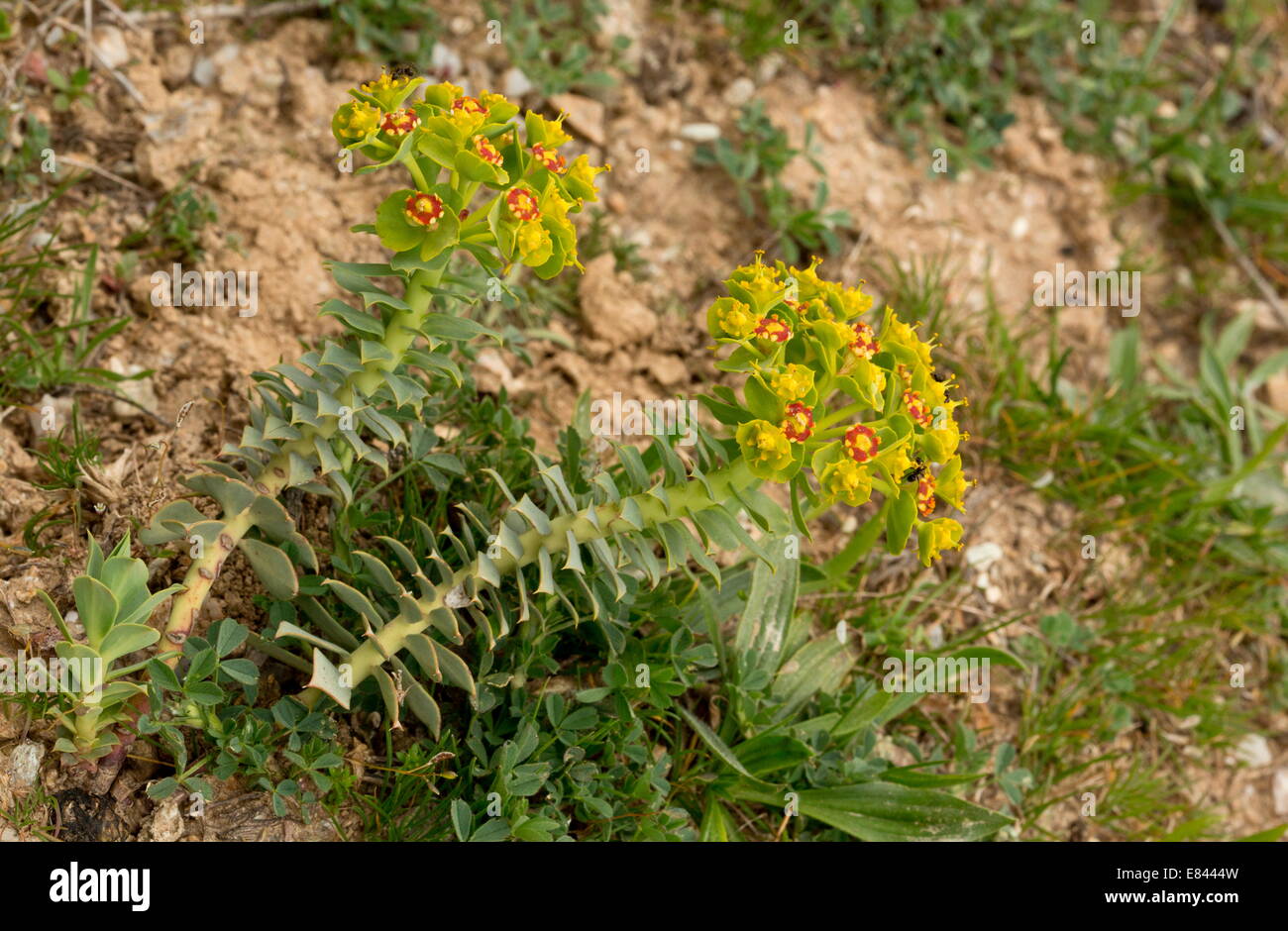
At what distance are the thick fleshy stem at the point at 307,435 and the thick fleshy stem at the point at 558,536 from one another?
0.38m

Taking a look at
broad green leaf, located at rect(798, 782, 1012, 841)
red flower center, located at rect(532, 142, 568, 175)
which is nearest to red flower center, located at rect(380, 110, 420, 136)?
red flower center, located at rect(532, 142, 568, 175)

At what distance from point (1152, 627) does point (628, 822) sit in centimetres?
227

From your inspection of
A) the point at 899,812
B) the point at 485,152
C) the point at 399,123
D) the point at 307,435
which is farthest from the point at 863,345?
the point at 899,812

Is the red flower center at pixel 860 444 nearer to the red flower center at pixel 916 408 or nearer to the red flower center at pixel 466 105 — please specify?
the red flower center at pixel 916 408

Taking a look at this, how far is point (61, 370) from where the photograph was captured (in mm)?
3242

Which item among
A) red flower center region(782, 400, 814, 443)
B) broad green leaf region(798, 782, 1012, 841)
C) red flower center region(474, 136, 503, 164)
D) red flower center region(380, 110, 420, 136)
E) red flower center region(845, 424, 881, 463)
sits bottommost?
broad green leaf region(798, 782, 1012, 841)

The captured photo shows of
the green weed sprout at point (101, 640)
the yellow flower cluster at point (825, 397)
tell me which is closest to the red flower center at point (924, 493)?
the yellow flower cluster at point (825, 397)

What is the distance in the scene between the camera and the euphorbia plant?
2.40m

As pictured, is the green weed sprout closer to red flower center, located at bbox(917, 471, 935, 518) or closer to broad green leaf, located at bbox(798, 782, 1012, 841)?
red flower center, located at bbox(917, 471, 935, 518)

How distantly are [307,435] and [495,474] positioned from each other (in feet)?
1.54

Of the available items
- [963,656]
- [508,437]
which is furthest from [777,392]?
[963,656]

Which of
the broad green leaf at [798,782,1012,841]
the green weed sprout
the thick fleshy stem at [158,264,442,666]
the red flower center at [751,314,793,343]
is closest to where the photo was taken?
the green weed sprout

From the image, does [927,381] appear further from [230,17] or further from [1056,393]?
[230,17]

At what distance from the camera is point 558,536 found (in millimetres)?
2602
